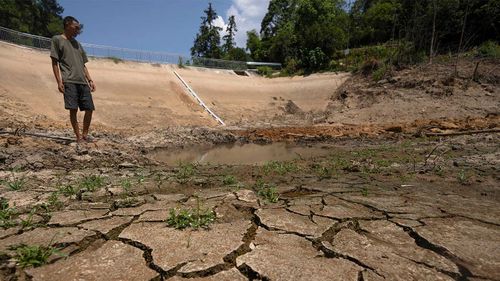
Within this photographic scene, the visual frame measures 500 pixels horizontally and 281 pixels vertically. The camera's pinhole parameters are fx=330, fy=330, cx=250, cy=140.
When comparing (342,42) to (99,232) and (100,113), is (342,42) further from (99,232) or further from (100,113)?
(99,232)

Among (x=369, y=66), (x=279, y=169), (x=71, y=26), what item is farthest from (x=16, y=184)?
(x=369, y=66)

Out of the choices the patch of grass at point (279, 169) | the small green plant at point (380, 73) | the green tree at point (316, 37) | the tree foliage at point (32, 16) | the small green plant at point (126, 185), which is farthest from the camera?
the tree foliage at point (32, 16)

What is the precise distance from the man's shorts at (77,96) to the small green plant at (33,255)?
3237mm

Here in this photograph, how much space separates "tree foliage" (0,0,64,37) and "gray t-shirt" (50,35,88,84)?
2656cm

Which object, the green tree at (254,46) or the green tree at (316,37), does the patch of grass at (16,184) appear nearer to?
the green tree at (316,37)

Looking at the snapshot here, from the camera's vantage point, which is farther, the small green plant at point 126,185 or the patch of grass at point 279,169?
the patch of grass at point 279,169

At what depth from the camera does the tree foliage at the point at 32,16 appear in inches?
1002

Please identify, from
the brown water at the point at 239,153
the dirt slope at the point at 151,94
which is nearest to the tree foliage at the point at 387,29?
the dirt slope at the point at 151,94

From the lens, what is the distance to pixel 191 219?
2.11 metres

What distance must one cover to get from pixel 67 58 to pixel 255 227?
3.83 m

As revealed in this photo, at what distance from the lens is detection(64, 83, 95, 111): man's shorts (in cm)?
447

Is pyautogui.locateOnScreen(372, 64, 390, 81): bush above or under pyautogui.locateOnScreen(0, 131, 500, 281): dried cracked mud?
above

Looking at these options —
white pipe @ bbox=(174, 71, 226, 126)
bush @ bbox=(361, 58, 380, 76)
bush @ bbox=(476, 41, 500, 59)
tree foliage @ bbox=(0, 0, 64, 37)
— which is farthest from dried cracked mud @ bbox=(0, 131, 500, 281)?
tree foliage @ bbox=(0, 0, 64, 37)

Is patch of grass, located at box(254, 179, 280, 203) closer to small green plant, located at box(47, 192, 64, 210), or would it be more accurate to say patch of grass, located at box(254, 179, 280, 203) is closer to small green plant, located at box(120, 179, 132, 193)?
small green plant, located at box(120, 179, 132, 193)
